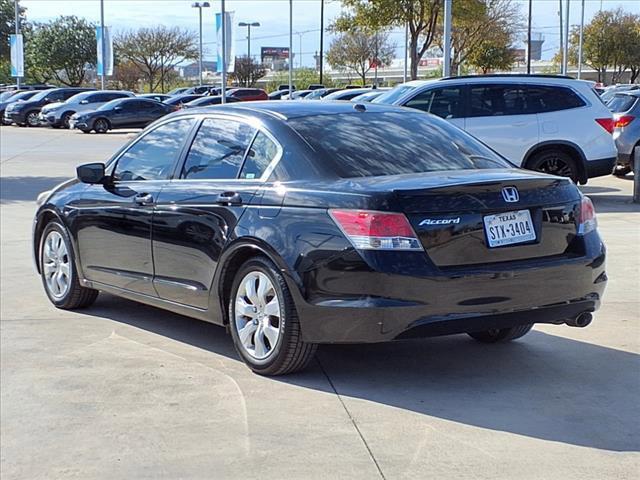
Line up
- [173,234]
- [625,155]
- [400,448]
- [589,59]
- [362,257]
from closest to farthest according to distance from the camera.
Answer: [400,448] < [362,257] < [173,234] < [625,155] < [589,59]

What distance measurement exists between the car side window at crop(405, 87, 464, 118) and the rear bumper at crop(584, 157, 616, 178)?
6.60ft

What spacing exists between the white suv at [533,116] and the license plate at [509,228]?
905 centimetres

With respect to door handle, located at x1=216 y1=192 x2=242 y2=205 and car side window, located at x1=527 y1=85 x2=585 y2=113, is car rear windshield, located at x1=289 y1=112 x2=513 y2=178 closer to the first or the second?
door handle, located at x1=216 y1=192 x2=242 y2=205

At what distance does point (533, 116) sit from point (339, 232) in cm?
989

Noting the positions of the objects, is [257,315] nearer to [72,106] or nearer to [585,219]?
[585,219]

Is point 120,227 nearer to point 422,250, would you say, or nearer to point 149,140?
point 149,140

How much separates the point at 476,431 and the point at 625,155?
13.7 m

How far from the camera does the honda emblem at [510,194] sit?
5.30 metres

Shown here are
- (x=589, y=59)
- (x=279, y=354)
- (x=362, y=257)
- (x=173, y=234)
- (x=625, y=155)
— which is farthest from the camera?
(x=589, y=59)

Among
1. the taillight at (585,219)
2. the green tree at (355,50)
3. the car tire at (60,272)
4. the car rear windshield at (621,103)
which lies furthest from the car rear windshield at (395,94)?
the green tree at (355,50)

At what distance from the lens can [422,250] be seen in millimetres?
5074

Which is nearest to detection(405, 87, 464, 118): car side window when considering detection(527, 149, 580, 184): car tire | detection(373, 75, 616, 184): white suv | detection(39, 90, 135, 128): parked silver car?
detection(373, 75, 616, 184): white suv

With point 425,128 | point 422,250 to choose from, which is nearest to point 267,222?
point 422,250

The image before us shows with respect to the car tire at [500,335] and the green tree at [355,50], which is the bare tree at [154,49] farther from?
the car tire at [500,335]
